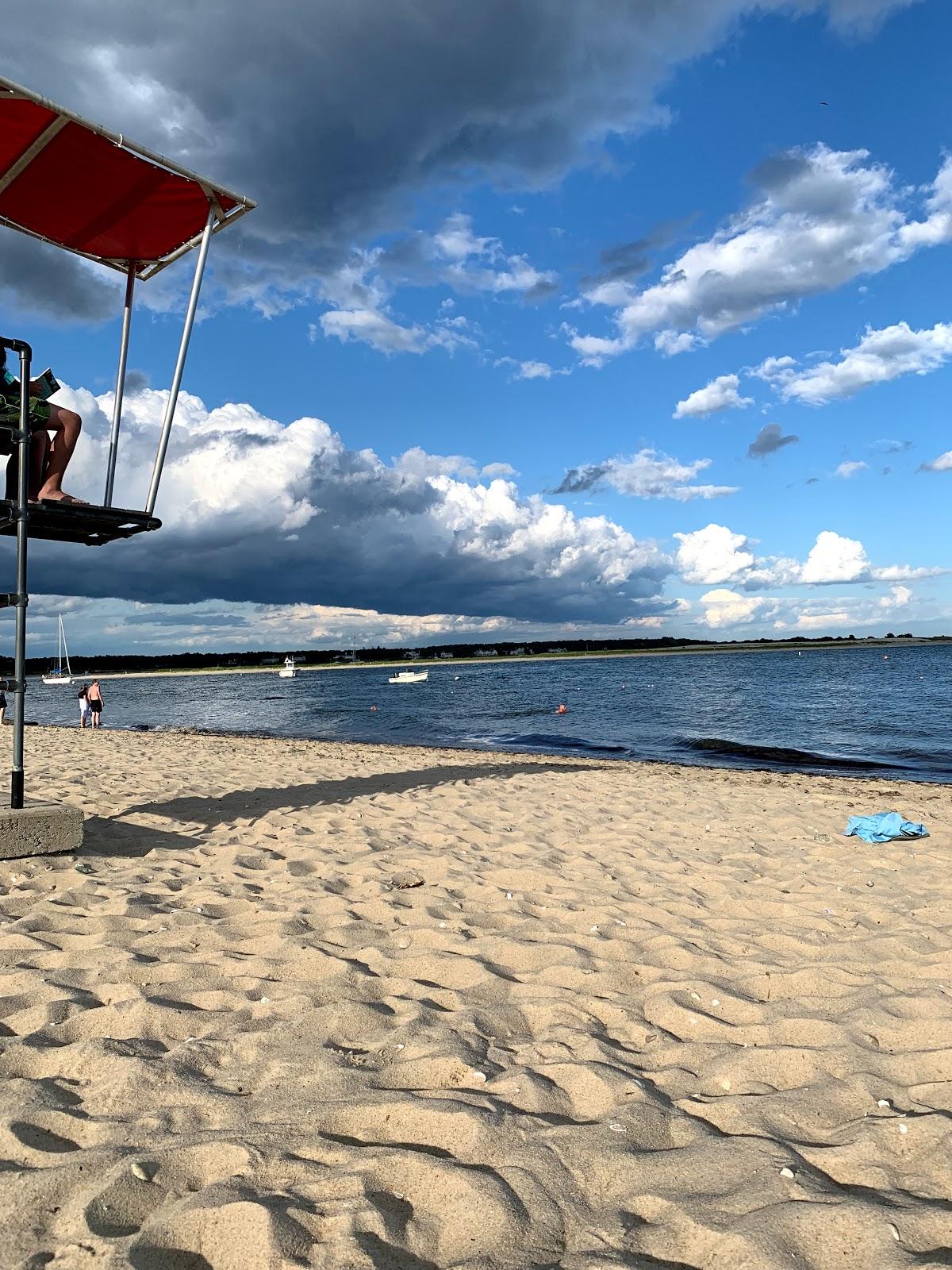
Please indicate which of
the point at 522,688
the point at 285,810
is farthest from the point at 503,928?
the point at 522,688

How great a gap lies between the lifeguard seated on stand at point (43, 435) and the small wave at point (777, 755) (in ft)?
63.1

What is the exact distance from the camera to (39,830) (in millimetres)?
5527

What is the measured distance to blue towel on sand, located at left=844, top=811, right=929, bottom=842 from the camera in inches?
316

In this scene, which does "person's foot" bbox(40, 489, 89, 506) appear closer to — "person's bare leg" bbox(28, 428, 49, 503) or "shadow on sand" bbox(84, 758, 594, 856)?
"person's bare leg" bbox(28, 428, 49, 503)

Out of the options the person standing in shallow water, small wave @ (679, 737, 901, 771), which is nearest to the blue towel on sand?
small wave @ (679, 737, 901, 771)

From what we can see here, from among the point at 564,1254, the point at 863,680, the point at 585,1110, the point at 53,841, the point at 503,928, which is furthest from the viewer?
the point at 863,680

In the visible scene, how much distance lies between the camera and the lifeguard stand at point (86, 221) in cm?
521

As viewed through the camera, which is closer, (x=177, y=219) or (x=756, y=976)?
(x=756, y=976)

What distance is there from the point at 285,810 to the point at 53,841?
2.87 m

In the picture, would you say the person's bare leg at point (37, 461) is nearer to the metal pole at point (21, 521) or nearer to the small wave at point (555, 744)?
the metal pole at point (21, 521)

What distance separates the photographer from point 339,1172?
7.45 ft

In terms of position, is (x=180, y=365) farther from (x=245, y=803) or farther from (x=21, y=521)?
(x=245, y=803)

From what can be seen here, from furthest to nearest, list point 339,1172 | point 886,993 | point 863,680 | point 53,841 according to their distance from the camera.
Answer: point 863,680 → point 53,841 → point 886,993 → point 339,1172

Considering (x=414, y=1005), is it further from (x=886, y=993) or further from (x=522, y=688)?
(x=522, y=688)
